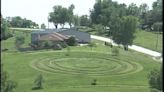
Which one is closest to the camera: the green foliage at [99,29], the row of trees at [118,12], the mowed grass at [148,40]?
the mowed grass at [148,40]

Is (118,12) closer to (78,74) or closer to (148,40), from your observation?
(148,40)

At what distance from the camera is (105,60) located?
68500 mm

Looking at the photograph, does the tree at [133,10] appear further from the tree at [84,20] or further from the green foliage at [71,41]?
the green foliage at [71,41]

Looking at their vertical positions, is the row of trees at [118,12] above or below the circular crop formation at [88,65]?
above

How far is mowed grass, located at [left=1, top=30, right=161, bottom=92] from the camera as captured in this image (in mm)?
52719

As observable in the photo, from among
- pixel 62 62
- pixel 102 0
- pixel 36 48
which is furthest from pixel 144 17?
pixel 62 62

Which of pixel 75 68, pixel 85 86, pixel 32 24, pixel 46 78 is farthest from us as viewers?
pixel 32 24

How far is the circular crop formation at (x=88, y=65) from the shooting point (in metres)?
61.8

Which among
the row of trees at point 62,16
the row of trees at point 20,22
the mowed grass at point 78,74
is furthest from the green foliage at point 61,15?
the mowed grass at point 78,74

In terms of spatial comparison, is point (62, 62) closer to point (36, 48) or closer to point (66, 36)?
point (36, 48)

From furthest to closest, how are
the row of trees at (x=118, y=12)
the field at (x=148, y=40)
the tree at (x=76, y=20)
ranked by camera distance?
the tree at (x=76, y=20) < the row of trees at (x=118, y=12) < the field at (x=148, y=40)

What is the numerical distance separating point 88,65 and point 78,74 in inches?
204

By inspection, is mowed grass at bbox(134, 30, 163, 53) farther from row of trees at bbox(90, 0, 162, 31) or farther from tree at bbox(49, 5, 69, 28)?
tree at bbox(49, 5, 69, 28)

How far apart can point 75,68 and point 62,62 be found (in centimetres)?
383
